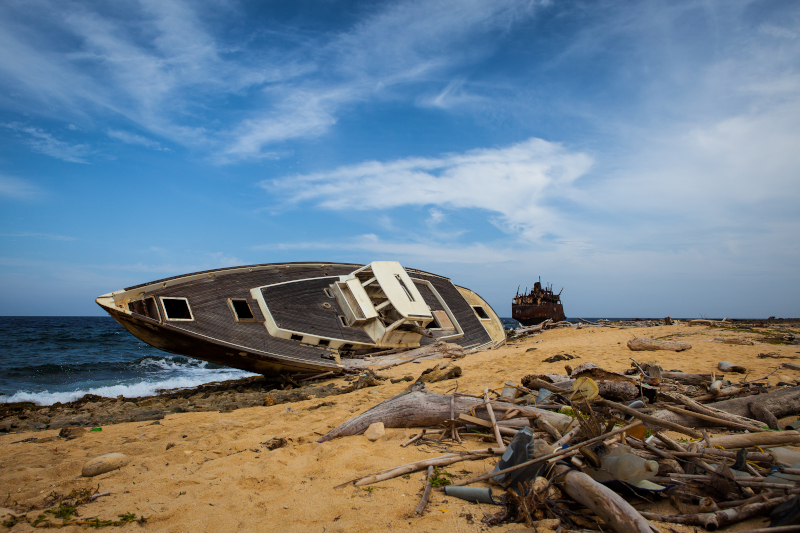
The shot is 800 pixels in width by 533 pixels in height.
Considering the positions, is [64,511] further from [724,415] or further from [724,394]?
[724,394]

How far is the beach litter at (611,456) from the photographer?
242cm

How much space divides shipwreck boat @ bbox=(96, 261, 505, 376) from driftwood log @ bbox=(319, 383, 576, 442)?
5677 mm

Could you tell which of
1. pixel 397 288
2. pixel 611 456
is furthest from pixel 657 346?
pixel 611 456

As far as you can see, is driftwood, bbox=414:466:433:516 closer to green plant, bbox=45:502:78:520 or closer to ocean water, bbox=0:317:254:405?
green plant, bbox=45:502:78:520

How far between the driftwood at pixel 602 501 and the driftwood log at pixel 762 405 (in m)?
1.61

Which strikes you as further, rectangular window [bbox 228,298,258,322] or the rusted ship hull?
the rusted ship hull

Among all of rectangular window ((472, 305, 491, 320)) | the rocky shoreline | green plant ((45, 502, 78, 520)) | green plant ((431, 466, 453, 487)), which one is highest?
rectangular window ((472, 305, 491, 320))

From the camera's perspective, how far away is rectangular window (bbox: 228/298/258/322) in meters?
10.3

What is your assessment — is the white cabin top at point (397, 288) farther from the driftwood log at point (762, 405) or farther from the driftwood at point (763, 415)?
the driftwood at point (763, 415)

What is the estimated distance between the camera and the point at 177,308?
32.3 ft

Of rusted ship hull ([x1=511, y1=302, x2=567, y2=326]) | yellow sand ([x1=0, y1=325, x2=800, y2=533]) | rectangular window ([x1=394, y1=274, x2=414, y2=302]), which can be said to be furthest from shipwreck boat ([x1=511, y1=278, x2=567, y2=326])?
yellow sand ([x1=0, y1=325, x2=800, y2=533])

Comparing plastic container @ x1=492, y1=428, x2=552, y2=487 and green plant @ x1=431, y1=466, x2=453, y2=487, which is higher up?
plastic container @ x1=492, y1=428, x2=552, y2=487

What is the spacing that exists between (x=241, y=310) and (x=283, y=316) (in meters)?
1.11

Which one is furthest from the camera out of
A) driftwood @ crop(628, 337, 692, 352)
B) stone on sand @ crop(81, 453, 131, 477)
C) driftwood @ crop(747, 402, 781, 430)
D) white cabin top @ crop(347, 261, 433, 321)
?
white cabin top @ crop(347, 261, 433, 321)
